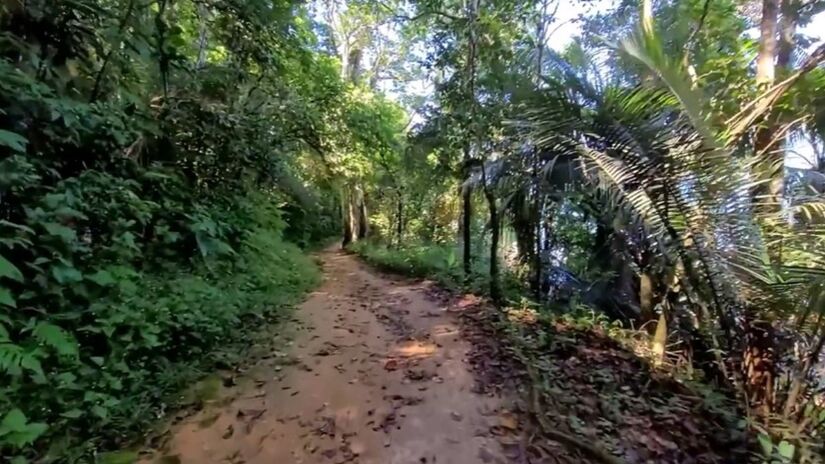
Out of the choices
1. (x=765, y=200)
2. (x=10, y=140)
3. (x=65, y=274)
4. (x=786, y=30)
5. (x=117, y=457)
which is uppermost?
(x=786, y=30)

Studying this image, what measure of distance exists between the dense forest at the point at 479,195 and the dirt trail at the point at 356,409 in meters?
0.46

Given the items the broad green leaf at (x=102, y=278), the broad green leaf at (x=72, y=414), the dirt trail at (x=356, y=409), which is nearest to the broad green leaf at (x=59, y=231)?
the broad green leaf at (x=102, y=278)

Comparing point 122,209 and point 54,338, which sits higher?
point 122,209

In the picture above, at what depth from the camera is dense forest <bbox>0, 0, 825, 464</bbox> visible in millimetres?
3270

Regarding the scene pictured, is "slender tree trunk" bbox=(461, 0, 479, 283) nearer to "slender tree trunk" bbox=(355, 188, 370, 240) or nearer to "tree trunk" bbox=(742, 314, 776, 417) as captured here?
"tree trunk" bbox=(742, 314, 776, 417)

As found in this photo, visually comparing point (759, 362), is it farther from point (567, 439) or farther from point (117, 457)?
point (117, 457)

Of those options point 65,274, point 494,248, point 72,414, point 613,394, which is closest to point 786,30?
point 494,248

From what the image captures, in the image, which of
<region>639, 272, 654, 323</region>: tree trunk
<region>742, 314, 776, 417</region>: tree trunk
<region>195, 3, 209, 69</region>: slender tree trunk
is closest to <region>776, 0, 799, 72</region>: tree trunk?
<region>639, 272, 654, 323</region>: tree trunk

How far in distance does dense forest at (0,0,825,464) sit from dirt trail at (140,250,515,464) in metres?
0.46

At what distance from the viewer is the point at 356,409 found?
13.3 ft

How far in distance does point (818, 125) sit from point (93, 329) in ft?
23.5

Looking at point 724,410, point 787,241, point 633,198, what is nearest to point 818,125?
point 787,241

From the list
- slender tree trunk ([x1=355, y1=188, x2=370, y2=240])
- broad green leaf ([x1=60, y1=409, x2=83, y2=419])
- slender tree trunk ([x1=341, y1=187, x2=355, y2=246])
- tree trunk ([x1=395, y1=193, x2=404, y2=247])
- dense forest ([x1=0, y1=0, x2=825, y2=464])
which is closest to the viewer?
broad green leaf ([x1=60, y1=409, x2=83, y2=419])

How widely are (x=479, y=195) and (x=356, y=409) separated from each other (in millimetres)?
5828
